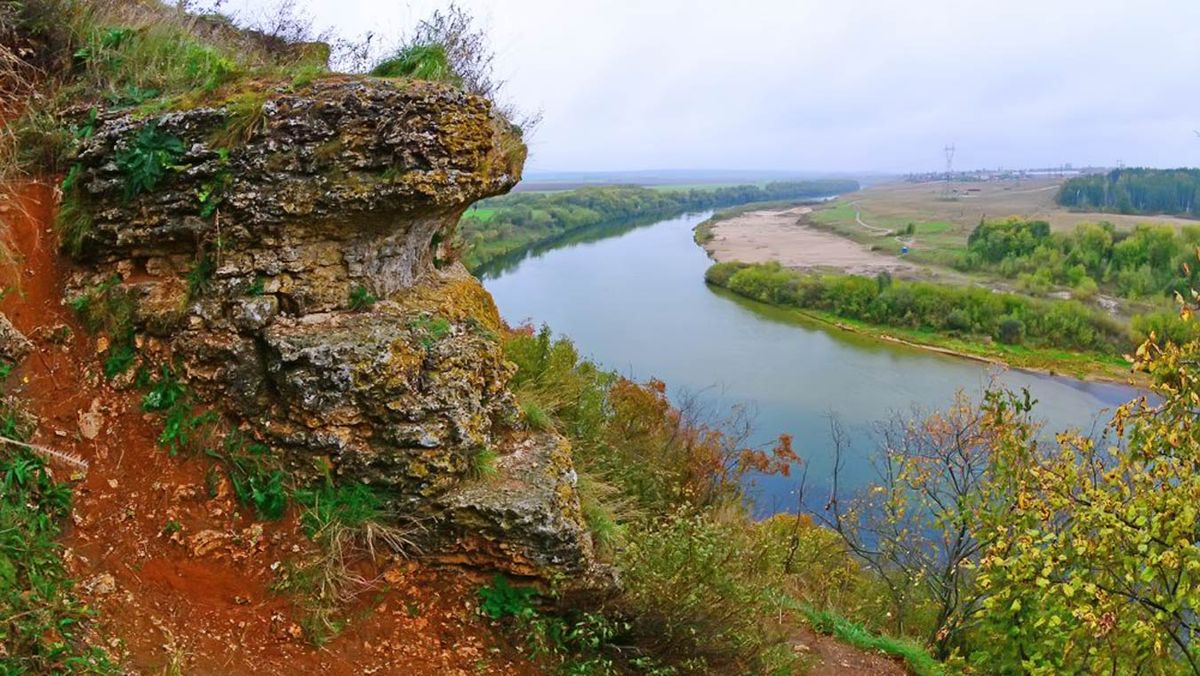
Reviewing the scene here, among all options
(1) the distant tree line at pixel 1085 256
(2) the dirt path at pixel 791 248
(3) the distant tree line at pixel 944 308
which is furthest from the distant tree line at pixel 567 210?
(1) the distant tree line at pixel 1085 256

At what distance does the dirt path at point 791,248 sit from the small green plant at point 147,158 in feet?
176

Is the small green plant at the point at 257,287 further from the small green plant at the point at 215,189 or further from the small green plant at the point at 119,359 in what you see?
the small green plant at the point at 119,359

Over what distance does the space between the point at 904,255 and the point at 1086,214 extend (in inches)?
1482

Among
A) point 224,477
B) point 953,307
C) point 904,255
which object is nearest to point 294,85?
point 224,477

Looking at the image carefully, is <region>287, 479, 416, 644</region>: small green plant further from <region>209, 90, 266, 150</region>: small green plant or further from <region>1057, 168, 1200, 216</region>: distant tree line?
<region>1057, 168, 1200, 216</region>: distant tree line

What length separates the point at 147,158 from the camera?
5.05 meters

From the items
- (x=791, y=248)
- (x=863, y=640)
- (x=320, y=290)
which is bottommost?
(x=863, y=640)

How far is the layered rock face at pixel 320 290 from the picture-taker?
4.91 m

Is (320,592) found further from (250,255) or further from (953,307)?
(953,307)

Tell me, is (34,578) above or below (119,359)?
below

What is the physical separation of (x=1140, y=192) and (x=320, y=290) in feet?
353

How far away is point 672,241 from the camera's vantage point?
73.7 m

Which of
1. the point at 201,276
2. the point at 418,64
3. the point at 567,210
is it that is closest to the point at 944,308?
the point at 418,64

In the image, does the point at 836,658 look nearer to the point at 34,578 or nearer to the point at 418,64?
the point at 34,578
